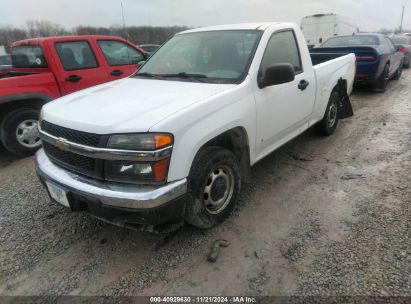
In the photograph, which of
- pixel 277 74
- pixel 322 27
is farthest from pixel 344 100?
pixel 322 27

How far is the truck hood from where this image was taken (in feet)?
7.91

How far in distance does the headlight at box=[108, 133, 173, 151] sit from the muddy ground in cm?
103

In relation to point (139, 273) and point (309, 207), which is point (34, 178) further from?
point (309, 207)

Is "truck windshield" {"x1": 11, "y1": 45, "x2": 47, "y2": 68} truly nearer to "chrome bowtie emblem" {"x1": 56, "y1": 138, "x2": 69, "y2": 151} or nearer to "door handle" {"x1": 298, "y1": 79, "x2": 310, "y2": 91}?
"chrome bowtie emblem" {"x1": 56, "y1": 138, "x2": 69, "y2": 151}

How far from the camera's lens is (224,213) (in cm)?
313

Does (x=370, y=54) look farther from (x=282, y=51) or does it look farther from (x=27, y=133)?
(x=27, y=133)

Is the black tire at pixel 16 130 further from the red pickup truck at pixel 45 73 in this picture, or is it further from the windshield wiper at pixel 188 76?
the windshield wiper at pixel 188 76

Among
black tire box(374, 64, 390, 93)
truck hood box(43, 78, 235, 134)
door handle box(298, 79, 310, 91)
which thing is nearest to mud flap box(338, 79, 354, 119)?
door handle box(298, 79, 310, 91)

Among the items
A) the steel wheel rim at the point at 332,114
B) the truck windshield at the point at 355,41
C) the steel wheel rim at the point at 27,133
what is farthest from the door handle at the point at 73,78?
the truck windshield at the point at 355,41

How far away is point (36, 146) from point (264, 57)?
394 centimetres

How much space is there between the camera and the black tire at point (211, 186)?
269 cm

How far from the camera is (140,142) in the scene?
7.60ft

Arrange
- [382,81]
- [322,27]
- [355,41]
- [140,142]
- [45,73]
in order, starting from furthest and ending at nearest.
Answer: [322,27]
[355,41]
[382,81]
[45,73]
[140,142]

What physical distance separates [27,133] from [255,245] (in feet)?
13.6
